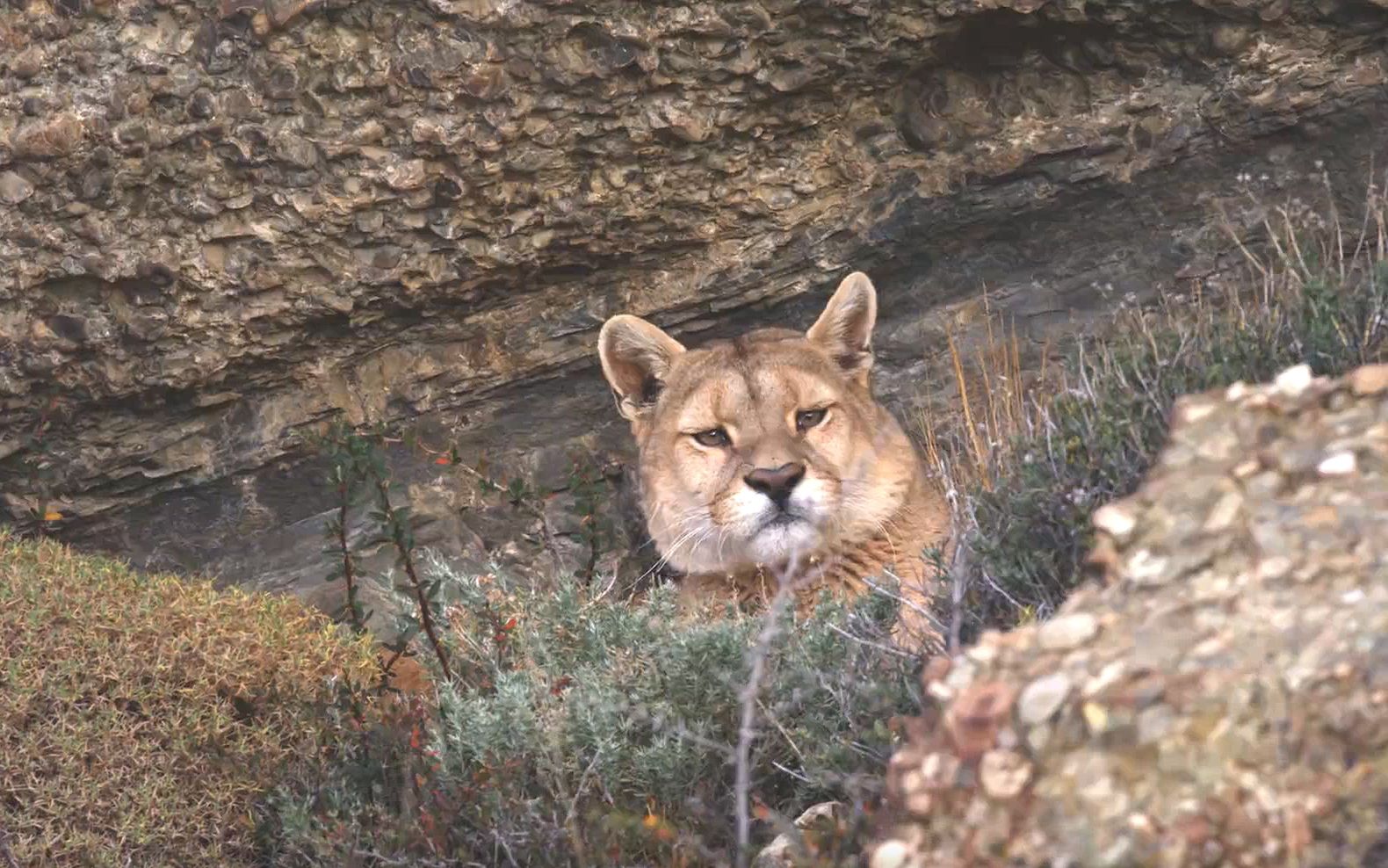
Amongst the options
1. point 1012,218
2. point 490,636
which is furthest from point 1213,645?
point 1012,218

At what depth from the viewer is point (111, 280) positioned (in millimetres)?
6977

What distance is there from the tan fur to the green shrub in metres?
0.81

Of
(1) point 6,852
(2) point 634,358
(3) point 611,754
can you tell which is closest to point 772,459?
(2) point 634,358

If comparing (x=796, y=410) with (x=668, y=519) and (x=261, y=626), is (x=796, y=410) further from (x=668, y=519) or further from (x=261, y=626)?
(x=261, y=626)

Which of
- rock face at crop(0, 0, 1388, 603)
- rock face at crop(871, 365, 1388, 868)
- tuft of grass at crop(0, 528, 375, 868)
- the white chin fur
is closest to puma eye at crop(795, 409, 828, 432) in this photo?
the white chin fur

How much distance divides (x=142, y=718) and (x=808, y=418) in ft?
9.27

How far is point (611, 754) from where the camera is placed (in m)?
4.79

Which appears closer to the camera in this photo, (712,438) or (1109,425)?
(1109,425)

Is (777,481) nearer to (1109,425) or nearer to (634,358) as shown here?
(634,358)

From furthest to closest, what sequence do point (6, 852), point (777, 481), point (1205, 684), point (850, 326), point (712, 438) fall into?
point (850, 326), point (712, 438), point (777, 481), point (6, 852), point (1205, 684)

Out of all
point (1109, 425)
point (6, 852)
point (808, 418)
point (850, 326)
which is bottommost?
point (808, 418)

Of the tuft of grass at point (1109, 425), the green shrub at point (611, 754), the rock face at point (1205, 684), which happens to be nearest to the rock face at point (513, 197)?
the tuft of grass at point (1109, 425)

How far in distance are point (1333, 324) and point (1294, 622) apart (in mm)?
2724

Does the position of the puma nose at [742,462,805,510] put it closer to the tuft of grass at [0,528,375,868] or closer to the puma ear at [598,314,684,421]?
the puma ear at [598,314,684,421]
